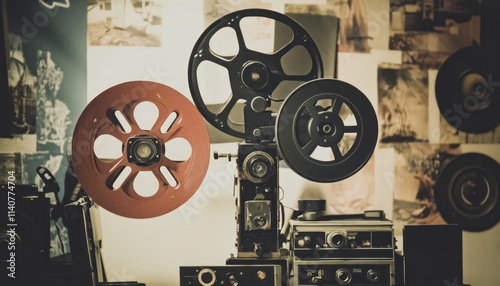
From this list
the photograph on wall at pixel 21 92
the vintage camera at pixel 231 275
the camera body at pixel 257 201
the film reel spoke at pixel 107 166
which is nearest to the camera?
the vintage camera at pixel 231 275

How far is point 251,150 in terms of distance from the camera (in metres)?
2.26

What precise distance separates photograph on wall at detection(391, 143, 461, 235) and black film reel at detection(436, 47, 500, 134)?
227mm

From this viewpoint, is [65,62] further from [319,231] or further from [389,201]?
[389,201]

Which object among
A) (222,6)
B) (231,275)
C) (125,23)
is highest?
(222,6)

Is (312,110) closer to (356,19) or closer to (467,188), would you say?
(356,19)

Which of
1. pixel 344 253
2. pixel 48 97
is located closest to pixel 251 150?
pixel 344 253

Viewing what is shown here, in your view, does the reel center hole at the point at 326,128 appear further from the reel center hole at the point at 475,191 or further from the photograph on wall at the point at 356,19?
the reel center hole at the point at 475,191

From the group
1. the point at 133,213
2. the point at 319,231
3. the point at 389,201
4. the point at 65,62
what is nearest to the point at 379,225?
the point at 319,231

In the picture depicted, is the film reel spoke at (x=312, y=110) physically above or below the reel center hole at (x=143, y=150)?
above

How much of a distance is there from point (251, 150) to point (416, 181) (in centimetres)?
134

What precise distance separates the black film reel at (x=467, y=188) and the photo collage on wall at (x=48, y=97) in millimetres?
2327

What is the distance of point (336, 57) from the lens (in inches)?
119

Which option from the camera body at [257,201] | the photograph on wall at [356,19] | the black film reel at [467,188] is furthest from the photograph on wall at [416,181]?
the camera body at [257,201]

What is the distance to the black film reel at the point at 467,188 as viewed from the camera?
3.01m
